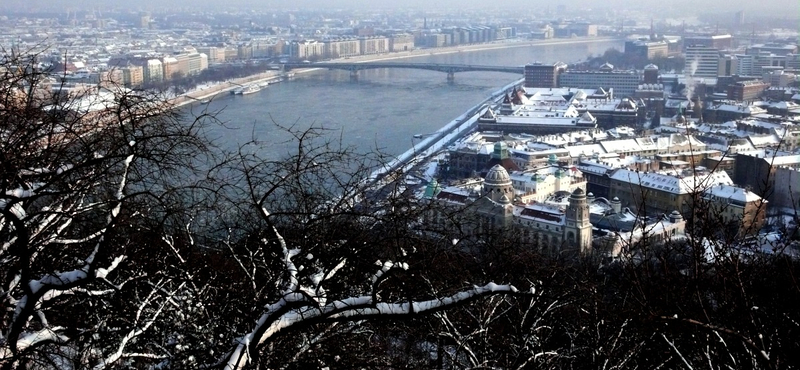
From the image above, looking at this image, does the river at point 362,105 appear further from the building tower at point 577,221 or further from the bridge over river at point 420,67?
the building tower at point 577,221

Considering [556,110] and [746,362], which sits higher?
[746,362]

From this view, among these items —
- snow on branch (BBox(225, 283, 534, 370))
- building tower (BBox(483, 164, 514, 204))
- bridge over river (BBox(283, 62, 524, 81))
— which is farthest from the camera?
bridge over river (BBox(283, 62, 524, 81))

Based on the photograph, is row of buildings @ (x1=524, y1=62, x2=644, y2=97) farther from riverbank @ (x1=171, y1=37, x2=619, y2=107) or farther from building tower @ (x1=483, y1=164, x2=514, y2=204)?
building tower @ (x1=483, y1=164, x2=514, y2=204)

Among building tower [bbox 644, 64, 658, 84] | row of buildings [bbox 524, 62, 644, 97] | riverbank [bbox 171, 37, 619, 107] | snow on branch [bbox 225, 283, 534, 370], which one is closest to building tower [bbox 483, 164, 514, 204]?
riverbank [bbox 171, 37, 619, 107]

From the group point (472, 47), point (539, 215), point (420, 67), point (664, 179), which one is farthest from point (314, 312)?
point (472, 47)

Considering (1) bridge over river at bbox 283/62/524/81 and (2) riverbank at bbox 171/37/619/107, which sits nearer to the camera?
(2) riverbank at bbox 171/37/619/107

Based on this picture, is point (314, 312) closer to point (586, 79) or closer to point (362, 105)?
point (362, 105)

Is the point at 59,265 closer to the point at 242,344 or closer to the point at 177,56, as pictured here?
the point at 242,344

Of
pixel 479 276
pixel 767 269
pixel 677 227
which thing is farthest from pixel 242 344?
pixel 677 227
